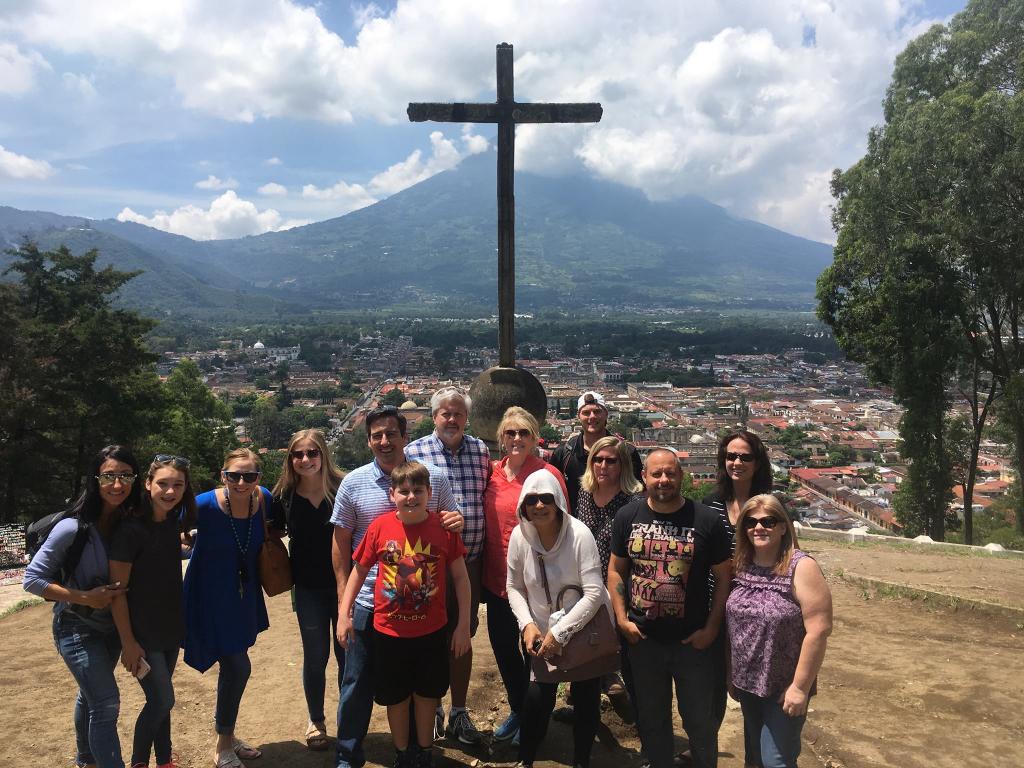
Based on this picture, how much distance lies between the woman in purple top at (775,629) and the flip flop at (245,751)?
6.91 ft

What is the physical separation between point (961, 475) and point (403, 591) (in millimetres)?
15662

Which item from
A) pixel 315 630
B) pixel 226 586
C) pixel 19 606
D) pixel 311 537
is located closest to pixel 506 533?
pixel 311 537

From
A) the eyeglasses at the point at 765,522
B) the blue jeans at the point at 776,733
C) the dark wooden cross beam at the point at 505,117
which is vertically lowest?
the blue jeans at the point at 776,733

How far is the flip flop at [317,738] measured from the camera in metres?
3.10

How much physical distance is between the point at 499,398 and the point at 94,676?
2646 millimetres

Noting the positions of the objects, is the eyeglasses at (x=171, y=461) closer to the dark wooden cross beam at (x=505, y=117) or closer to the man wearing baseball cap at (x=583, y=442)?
the man wearing baseball cap at (x=583, y=442)

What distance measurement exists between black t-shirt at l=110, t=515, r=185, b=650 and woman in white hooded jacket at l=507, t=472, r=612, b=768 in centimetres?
136

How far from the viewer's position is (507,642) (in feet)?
10.1

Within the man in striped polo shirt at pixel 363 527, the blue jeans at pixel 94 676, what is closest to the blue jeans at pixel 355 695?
the man in striped polo shirt at pixel 363 527

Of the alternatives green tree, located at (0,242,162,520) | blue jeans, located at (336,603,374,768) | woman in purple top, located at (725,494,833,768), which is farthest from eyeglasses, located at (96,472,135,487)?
green tree, located at (0,242,162,520)

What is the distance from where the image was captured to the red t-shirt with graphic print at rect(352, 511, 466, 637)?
103 inches

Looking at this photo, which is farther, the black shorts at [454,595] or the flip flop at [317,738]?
the flip flop at [317,738]

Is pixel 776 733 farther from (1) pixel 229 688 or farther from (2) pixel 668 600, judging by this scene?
(1) pixel 229 688

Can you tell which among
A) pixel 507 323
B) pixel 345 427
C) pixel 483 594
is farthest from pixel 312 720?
pixel 345 427
